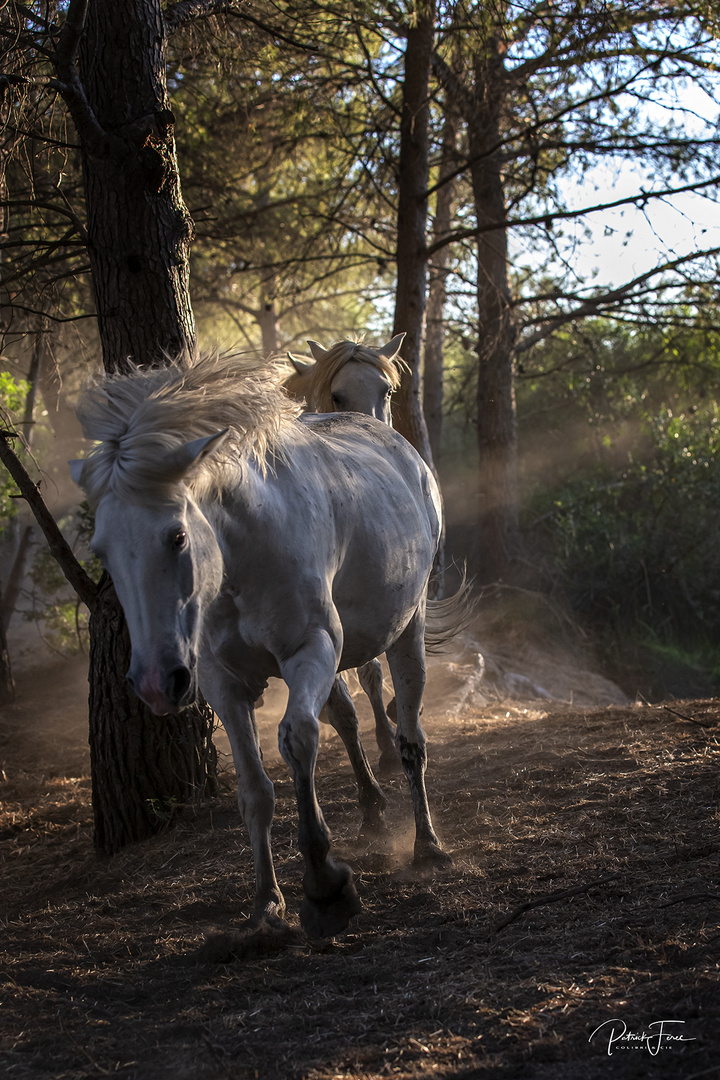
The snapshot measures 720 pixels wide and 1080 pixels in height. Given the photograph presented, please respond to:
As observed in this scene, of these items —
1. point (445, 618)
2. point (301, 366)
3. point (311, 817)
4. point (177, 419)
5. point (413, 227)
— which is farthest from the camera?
point (413, 227)

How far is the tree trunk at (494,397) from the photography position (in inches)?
414

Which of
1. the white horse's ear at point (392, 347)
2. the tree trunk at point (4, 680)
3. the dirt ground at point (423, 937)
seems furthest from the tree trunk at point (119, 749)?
the tree trunk at point (4, 680)

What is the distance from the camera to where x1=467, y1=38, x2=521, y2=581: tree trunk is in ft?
34.5

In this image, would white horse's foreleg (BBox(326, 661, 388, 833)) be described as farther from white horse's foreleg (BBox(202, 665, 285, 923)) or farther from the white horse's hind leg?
white horse's foreleg (BBox(202, 665, 285, 923))

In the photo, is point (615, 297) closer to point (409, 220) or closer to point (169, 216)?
point (409, 220)

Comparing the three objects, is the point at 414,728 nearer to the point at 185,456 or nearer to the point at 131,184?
the point at 185,456

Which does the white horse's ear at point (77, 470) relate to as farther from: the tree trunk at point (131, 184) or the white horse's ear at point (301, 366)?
the white horse's ear at point (301, 366)

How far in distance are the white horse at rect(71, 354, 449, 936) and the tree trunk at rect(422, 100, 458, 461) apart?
24.7 ft

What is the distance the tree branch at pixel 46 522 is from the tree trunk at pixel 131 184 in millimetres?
740

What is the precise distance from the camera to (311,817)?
2.76 m

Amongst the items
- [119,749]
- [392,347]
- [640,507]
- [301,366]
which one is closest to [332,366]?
[301,366]

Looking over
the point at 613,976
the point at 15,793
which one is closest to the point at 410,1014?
the point at 613,976

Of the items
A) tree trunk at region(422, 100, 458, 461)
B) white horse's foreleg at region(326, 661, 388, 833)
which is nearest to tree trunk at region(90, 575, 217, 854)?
white horse's foreleg at region(326, 661, 388, 833)

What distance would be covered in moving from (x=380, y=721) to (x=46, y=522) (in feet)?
8.72
